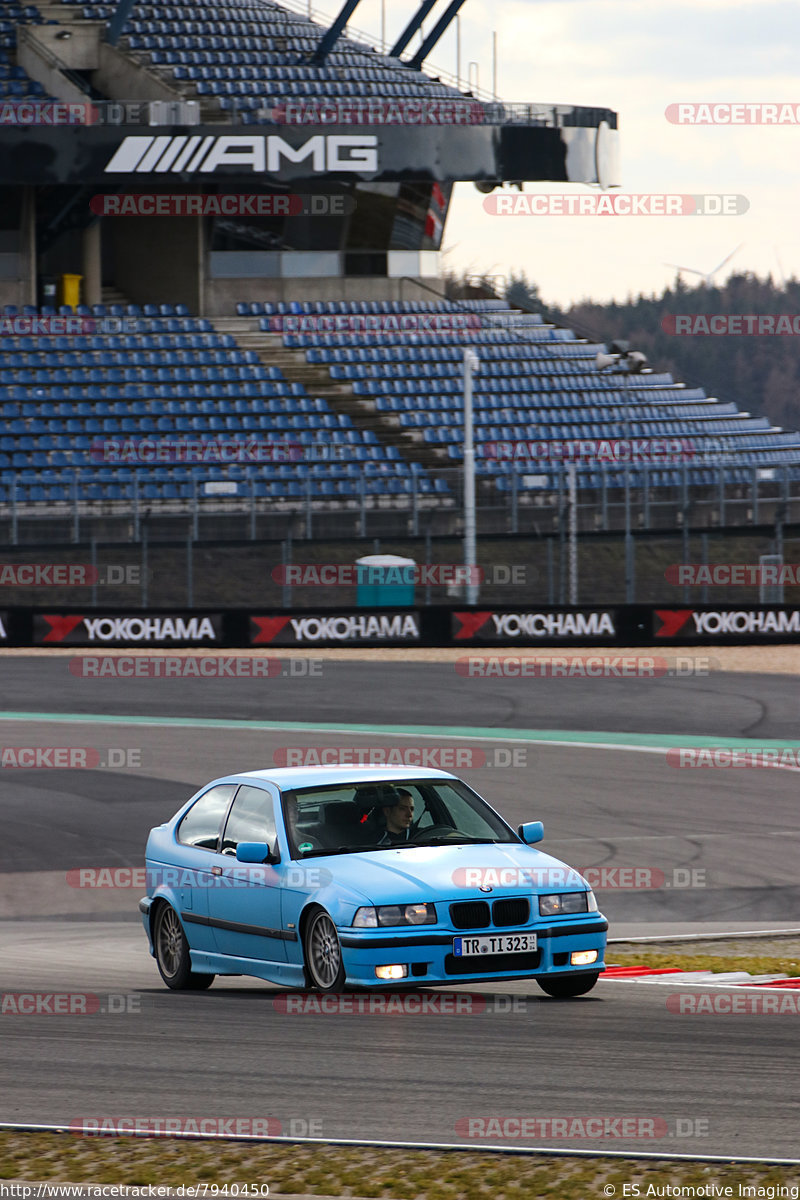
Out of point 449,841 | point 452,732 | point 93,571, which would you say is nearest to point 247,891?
point 449,841

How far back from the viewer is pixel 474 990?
8.12 meters

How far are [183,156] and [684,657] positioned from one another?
63.7ft

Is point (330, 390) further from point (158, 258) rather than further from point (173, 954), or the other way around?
point (173, 954)

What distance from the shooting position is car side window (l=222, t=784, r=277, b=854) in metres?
8.38

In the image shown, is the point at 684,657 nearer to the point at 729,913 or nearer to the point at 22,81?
the point at 729,913

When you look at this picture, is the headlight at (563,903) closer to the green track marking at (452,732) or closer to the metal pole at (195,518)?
the green track marking at (452,732)

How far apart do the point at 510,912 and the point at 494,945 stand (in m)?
0.18

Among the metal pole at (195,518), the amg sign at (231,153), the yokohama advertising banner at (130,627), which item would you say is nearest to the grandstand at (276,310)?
the amg sign at (231,153)

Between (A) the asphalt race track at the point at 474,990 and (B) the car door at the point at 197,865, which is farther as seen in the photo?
(B) the car door at the point at 197,865

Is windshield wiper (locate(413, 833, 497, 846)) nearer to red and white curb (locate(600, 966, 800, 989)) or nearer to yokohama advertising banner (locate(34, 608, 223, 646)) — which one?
red and white curb (locate(600, 966, 800, 989))

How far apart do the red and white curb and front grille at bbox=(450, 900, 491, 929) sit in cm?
171

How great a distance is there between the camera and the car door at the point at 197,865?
8.51m

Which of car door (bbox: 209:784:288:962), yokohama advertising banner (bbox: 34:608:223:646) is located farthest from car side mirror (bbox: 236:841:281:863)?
yokohama advertising banner (bbox: 34:608:223:646)

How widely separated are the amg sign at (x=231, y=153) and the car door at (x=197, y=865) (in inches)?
1298
